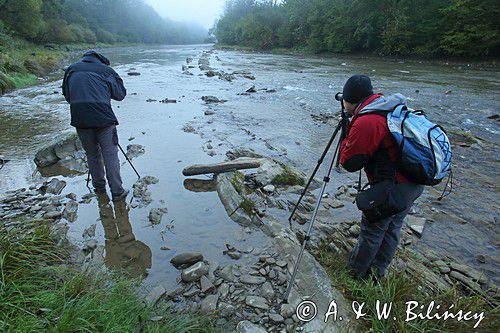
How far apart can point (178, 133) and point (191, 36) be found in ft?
657

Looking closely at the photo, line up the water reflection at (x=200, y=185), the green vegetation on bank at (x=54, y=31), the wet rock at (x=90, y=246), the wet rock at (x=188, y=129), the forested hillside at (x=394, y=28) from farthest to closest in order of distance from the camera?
1. the forested hillside at (x=394, y=28)
2. the green vegetation on bank at (x=54, y=31)
3. the wet rock at (x=188, y=129)
4. the water reflection at (x=200, y=185)
5. the wet rock at (x=90, y=246)

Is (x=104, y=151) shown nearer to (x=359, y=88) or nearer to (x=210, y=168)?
(x=210, y=168)

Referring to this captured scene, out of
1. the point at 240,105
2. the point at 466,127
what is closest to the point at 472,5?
the point at 466,127

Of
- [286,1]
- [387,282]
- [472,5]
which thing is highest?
[286,1]

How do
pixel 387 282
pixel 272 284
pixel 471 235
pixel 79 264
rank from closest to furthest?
pixel 387 282
pixel 272 284
pixel 79 264
pixel 471 235

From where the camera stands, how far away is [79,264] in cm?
367

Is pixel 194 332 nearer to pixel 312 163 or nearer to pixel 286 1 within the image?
pixel 312 163

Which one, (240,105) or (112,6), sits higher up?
(112,6)

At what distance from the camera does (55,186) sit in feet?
18.6

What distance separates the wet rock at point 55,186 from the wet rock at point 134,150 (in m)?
1.76

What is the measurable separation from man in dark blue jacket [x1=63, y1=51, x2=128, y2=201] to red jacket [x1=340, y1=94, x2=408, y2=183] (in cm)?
409

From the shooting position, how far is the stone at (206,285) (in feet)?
10.9

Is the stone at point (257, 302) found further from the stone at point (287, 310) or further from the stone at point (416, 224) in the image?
the stone at point (416, 224)

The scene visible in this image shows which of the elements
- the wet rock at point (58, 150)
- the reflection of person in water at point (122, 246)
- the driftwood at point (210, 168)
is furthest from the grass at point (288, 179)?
the wet rock at point (58, 150)
